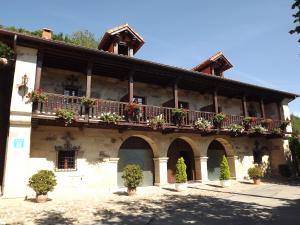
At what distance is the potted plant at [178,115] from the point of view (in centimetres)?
1526

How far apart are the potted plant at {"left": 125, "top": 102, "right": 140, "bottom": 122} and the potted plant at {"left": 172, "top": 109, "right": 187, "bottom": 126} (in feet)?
7.55

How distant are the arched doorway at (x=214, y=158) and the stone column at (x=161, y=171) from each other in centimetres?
442

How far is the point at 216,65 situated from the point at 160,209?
554 inches

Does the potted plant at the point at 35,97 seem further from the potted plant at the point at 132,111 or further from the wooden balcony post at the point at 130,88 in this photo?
the wooden balcony post at the point at 130,88

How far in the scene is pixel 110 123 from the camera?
517 inches

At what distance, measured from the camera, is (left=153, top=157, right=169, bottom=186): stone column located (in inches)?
628

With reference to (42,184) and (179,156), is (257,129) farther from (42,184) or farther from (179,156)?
(42,184)

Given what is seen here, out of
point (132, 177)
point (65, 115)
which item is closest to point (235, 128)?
point (132, 177)

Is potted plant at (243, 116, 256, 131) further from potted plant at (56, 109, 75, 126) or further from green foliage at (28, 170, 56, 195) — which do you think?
green foliage at (28, 170, 56, 195)

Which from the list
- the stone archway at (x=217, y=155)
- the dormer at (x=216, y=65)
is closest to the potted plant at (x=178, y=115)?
the stone archway at (x=217, y=155)

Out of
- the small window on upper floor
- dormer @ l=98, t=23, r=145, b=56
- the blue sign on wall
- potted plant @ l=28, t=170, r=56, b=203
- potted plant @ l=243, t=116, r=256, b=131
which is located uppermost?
dormer @ l=98, t=23, r=145, b=56

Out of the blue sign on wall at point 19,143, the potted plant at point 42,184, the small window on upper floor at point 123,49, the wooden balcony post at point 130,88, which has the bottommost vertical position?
the potted plant at point 42,184

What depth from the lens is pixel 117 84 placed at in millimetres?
16453

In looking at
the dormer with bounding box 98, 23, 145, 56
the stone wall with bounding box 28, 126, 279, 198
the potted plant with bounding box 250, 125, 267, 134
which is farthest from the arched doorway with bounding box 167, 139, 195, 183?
the dormer with bounding box 98, 23, 145, 56
